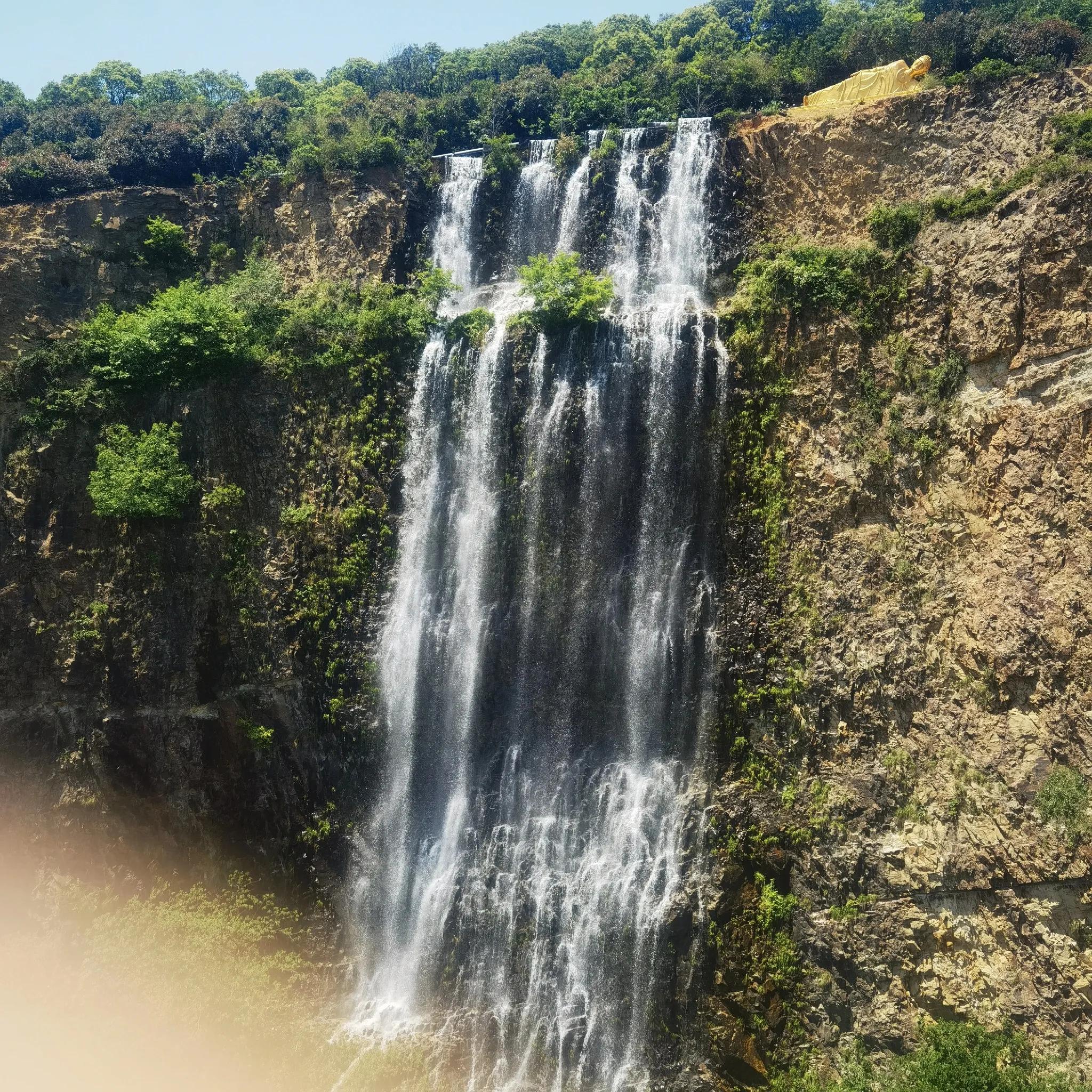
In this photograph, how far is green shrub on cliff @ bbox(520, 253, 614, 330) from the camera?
1875 centimetres

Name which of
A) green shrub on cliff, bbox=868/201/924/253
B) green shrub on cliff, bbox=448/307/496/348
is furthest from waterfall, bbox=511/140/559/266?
green shrub on cliff, bbox=868/201/924/253

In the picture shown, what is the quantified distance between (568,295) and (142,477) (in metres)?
11.1

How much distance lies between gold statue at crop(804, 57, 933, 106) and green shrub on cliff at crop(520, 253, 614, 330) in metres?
8.99

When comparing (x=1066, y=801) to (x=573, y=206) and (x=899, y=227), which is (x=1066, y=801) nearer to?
(x=899, y=227)

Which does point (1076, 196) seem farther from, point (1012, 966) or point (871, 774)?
point (1012, 966)

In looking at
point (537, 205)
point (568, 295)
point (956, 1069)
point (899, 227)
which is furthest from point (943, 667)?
point (537, 205)

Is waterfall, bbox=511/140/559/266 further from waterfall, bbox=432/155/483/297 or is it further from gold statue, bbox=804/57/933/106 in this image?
gold statue, bbox=804/57/933/106

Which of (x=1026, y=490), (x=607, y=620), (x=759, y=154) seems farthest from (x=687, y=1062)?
(x=759, y=154)

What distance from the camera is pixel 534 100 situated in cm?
2606

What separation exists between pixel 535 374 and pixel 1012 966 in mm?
14814

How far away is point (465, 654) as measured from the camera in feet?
58.7

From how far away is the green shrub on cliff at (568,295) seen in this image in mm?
18750

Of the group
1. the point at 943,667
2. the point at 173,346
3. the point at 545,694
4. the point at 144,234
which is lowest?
the point at 545,694

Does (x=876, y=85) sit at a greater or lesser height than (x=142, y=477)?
greater
